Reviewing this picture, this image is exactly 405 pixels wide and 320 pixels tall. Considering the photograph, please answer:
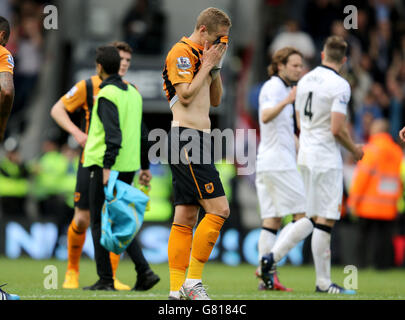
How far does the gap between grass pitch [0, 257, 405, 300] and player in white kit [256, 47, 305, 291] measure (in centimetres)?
80

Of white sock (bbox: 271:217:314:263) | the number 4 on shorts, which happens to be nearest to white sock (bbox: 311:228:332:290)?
white sock (bbox: 271:217:314:263)

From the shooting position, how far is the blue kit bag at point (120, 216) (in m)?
7.31

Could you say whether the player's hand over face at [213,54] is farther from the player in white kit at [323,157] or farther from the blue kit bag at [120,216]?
the player in white kit at [323,157]

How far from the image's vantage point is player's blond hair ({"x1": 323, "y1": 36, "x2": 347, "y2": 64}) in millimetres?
8273

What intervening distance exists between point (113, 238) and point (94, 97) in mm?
1746

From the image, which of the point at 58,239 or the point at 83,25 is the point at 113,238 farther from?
the point at 83,25

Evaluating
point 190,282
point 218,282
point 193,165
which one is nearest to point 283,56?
point 218,282

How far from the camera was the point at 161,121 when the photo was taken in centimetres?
1922

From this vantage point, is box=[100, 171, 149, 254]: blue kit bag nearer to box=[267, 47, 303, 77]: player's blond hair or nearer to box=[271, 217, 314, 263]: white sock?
box=[271, 217, 314, 263]: white sock

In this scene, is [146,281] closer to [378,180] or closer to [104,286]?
[104,286]

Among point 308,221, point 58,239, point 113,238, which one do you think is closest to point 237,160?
point 58,239

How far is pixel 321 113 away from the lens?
8344 millimetres

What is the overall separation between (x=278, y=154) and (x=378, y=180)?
466 centimetres

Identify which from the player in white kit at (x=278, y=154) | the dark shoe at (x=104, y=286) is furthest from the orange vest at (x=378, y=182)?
the dark shoe at (x=104, y=286)
